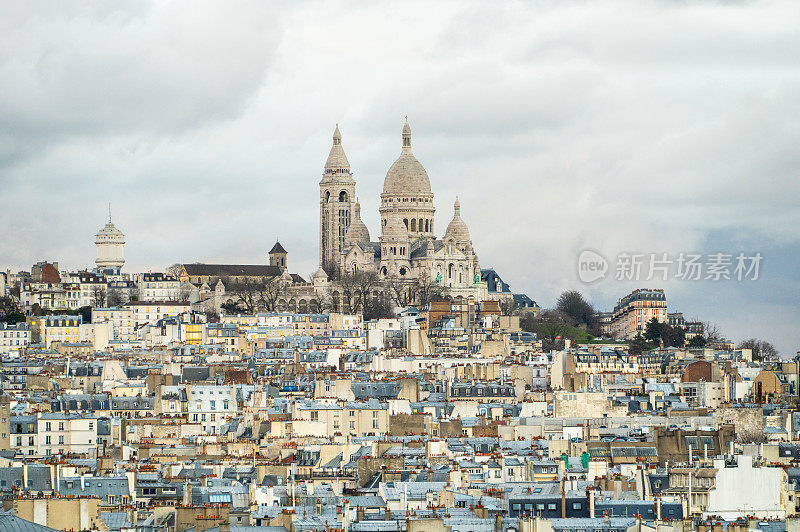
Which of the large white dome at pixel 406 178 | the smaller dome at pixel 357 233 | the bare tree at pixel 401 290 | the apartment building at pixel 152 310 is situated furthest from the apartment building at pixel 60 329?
the large white dome at pixel 406 178

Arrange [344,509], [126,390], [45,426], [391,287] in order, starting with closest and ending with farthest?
[344,509], [45,426], [126,390], [391,287]

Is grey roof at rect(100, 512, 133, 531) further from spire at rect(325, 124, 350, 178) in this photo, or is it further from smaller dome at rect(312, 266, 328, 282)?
spire at rect(325, 124, 350, 178)

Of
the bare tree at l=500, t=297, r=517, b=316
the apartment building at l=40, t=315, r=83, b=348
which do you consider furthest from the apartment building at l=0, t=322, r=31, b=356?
the bare tree at l=500, t=297, r=517, b=316

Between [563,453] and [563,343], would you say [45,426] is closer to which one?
[563,453]

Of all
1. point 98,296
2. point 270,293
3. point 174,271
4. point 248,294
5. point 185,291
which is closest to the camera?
point 98,296

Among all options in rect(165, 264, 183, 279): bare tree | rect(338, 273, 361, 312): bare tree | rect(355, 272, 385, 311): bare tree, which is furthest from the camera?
rect(165, 264, 183, 279): bare tree

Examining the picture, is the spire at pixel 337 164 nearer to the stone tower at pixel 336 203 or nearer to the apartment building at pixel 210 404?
the stone tower at pixel 336 203

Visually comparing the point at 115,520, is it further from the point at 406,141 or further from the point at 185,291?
the point at 406,141

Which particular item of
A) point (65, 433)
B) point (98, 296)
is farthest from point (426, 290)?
point (65, 433)

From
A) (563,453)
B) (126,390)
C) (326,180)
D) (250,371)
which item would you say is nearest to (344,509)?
(563,453)
